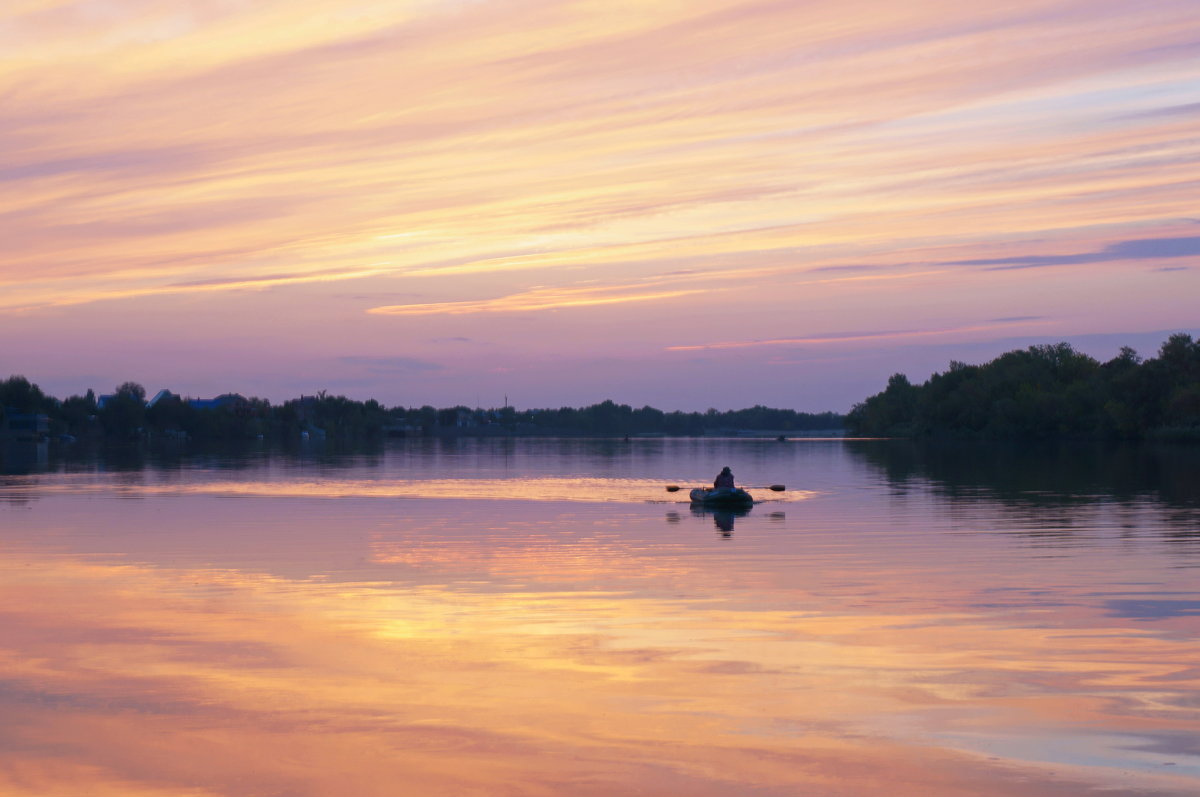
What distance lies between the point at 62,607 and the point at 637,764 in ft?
50.7

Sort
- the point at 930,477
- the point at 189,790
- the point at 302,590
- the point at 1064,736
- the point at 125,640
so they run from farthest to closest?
the point at 930,477 → the point at 302,590 → the point at 125,640 → the point at 1064,736 → the point at 189,790

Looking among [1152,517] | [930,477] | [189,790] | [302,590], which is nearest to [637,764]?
[189,790]

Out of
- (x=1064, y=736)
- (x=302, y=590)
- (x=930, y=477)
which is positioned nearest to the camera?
(x=1064, y=736)

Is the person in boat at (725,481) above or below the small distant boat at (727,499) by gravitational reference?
above

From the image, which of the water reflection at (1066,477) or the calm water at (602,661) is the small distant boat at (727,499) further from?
the water reflection at (1066,477)

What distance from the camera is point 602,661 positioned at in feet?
59.5

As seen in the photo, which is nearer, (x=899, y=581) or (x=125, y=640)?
(x=125, y=640)

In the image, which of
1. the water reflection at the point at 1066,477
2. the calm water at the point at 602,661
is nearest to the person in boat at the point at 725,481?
the calm water at the point at 602,661

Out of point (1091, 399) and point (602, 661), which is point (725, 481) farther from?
point (1091, 399)

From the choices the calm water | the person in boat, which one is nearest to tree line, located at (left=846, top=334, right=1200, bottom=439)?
the person in boat

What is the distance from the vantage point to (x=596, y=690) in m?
16.3

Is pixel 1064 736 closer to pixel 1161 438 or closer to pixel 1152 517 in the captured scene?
pixel 1152 517

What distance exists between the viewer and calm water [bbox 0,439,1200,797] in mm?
12852

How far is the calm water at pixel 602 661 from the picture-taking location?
1285 centimetres
